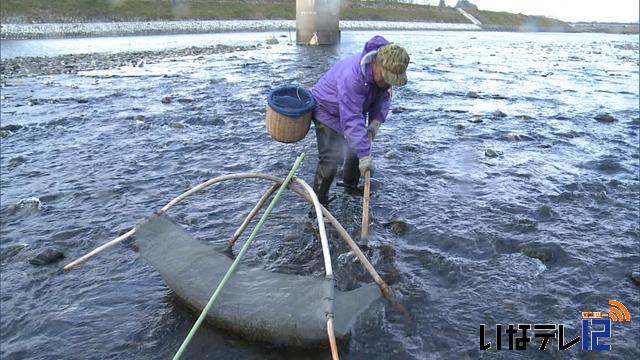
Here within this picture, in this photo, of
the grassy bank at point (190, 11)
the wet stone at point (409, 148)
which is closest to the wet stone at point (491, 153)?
the wet stone at point (409, 148)

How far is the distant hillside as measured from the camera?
6372cm

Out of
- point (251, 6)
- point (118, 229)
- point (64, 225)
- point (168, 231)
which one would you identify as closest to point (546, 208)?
point (168, 231)

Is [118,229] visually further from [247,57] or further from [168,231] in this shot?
[247,57]

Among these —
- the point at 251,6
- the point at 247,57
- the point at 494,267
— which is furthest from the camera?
the point at 251,6

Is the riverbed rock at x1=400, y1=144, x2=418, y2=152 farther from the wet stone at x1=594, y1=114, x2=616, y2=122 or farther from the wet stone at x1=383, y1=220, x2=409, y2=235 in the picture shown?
the wet stone at x1=594, y1=114, x2=616, y2=122

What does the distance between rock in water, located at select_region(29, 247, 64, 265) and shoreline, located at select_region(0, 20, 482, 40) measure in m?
56.1

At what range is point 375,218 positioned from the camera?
7.59 m

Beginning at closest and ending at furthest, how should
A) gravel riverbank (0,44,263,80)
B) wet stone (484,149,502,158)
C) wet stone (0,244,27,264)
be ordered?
wet stone (0,244,27,264)
wet stone (484,149,502,158)
gravel riverbank (0,44,263,80)

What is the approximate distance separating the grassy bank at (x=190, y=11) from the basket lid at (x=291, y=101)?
68204 millimetres

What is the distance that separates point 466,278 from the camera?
5.90 meters

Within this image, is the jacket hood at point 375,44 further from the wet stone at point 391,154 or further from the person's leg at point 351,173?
the wet stone at point 391,154

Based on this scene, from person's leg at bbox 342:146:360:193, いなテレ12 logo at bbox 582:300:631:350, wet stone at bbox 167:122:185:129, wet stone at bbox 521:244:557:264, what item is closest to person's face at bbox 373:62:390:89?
person's leg at bbox 342:146:360:193

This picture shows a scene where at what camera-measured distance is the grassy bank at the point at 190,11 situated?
63.6 m

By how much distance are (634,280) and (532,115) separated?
10.1m
